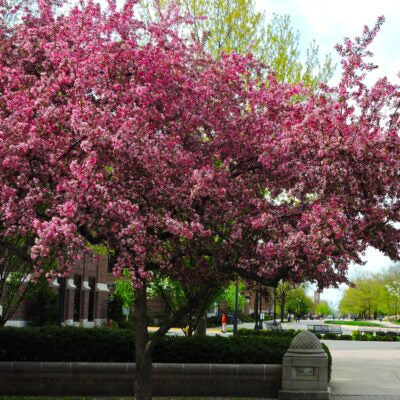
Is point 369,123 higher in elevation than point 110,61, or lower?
lower

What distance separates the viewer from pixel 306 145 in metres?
10.5

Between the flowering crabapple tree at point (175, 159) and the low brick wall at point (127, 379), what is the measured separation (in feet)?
10.8

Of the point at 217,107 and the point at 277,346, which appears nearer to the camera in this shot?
the point at 217,107

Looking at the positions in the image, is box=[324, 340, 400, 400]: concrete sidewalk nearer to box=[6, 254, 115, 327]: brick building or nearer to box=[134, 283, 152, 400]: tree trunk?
box=[134, 283, 152, 400]: tree trunk

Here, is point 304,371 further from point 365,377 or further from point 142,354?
point 365,377

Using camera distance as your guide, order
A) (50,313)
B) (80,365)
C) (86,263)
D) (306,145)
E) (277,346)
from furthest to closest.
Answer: (86,263)
(50,313)
(277,346)
(80,365)
(306,145)

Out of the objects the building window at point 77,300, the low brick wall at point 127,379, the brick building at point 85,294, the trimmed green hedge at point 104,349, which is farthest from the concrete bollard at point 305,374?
the building window at point 77,300

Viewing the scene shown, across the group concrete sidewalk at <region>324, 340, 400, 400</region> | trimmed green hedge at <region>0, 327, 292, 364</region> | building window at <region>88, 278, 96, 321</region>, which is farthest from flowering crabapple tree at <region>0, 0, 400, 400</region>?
building window at <region>88, 278, 96, 321</region>

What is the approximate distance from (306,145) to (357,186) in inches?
39.9

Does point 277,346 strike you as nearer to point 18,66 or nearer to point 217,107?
point 217,107

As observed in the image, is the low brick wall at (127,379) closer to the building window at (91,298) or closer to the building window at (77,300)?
the building window at (77,300)

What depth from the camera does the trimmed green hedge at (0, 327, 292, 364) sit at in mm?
15531

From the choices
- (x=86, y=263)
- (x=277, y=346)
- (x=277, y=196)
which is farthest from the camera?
(x=86, y=263)

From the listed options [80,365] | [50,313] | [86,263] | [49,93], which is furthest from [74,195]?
[86,263]
